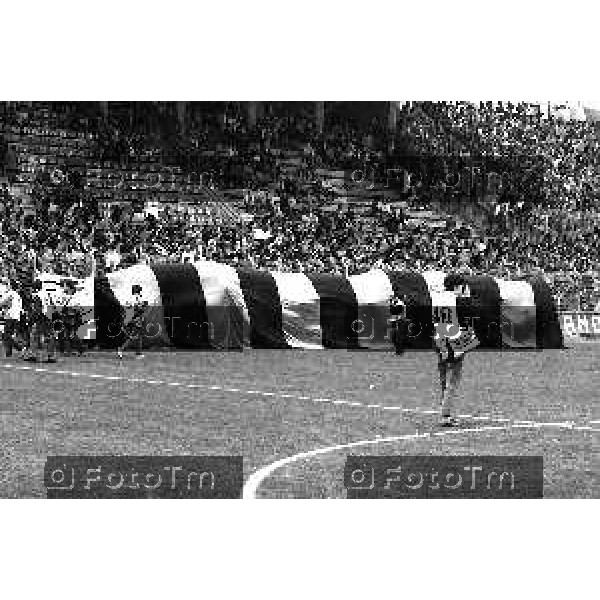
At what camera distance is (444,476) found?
11016 millimetres

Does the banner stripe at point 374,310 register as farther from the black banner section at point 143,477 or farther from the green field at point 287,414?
the black banner section at point 143,477

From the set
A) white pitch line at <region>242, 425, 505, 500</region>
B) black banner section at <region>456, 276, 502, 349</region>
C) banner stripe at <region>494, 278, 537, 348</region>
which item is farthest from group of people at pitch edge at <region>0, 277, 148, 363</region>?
white pitch line at <region>242, 425, 505, 500</region>

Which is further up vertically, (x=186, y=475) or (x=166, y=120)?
(x=166, y=120)

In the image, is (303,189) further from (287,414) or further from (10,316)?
(287,414)

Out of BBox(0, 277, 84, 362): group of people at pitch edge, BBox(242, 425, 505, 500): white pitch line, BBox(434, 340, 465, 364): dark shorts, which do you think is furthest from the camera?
BBox(0, 277, 84, 362): group of people at pitch edge

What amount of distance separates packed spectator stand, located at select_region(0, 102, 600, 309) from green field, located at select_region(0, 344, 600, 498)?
11416mm

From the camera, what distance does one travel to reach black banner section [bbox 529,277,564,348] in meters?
33.1

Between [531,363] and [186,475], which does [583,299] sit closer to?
[531,363]

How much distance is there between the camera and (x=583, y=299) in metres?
42.6

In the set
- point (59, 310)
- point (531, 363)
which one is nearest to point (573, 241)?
point (531, 363)

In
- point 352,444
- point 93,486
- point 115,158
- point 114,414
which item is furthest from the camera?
point 115,158

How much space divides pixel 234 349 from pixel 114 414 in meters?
13.7

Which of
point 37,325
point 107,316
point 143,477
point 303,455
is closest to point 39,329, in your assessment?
point 37,325

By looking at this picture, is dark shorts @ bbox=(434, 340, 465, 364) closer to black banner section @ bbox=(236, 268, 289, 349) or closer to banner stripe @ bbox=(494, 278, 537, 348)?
black banner section @ bbox=(236, 268, 289, 349)
